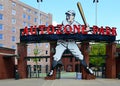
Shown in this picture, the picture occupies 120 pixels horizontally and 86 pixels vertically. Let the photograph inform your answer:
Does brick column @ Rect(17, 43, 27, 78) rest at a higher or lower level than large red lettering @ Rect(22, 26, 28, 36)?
lower

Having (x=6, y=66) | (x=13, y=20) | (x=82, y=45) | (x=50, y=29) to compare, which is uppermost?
(x=13, y=20)

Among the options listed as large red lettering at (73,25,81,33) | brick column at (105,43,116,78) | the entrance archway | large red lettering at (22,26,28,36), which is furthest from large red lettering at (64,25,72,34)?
brick column at (105,43,116,78)

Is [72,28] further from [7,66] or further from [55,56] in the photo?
[7,66]

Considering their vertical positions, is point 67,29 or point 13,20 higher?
point 13,20

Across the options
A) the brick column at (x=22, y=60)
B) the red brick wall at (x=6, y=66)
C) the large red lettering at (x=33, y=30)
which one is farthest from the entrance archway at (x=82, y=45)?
the red brick wall at (x=6, y=66)

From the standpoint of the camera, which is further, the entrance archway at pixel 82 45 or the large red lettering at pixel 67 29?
the entrance archway at pixel 82 45

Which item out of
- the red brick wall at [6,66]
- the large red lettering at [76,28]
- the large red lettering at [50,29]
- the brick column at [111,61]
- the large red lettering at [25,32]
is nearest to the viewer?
the large red lettering at [76,28]

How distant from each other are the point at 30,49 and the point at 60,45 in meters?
59.4

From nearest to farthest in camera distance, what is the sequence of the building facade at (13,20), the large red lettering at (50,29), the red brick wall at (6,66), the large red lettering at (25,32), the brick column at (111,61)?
the large red lettering at (50,29)
the large red lettering at (25,32)
the brick column at (111,61)
the red brick wall at (6,66)
the building facade at (13,20)

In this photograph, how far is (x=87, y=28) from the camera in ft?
158

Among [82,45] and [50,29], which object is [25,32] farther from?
[82,45]

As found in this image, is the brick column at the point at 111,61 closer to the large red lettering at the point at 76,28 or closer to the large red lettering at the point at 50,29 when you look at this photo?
the large red lettering at the point at 76,28

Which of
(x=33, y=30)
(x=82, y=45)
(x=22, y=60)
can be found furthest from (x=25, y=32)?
(x=82, y=45)

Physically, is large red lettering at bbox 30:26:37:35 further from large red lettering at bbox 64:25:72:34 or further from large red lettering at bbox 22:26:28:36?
large red lettering at bbox 64:25:72:34
